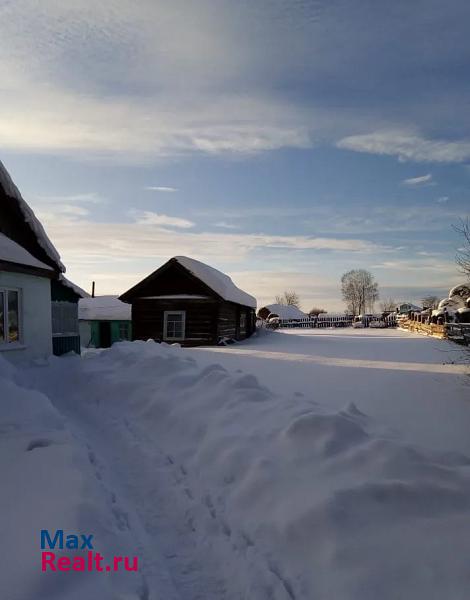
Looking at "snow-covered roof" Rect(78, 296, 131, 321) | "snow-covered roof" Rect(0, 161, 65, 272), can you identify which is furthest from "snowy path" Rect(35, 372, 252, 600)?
"snow-covered roof" Rect(78, 296, 131, 321)

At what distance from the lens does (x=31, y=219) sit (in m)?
12.3

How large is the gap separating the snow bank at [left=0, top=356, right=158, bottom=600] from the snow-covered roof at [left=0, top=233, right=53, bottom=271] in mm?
4924

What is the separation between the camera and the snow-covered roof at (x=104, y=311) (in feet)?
107

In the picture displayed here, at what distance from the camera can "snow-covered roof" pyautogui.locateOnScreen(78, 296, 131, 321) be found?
107ft

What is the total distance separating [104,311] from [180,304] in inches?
482

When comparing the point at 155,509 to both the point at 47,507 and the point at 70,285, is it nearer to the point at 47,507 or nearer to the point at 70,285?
the point at 47,507

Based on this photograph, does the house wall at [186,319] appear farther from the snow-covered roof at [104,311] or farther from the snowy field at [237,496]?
the snowy field at [237,496]

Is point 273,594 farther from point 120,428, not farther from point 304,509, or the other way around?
point 120,428

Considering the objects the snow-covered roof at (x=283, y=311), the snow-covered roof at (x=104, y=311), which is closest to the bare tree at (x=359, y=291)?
the snow-covered roof at (x=283, y=311)

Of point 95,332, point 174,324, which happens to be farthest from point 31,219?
point 95,332

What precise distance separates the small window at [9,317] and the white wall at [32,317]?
0.11m

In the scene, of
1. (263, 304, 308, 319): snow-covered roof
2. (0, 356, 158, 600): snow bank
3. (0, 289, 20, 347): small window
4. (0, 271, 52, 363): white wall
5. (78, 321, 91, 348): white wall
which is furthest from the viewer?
(263, 304, 308, 319): snow-covered roof

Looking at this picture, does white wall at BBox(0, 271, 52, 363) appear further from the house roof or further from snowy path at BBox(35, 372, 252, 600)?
the house roof

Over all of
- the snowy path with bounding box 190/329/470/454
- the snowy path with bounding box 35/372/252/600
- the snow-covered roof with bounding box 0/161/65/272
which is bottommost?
the snowy path with bounding box 35/372/252/600
